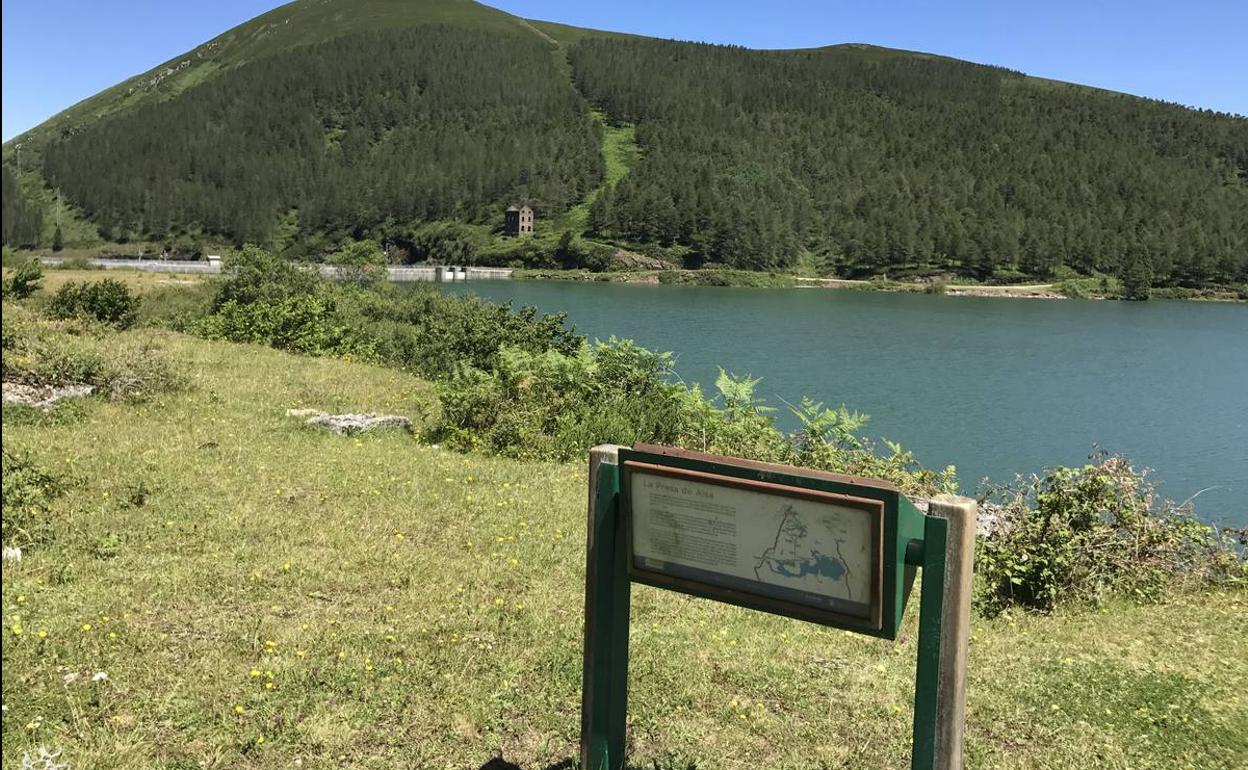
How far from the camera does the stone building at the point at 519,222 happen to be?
500 ft

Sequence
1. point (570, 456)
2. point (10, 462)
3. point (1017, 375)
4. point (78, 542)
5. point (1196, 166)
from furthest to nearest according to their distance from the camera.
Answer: point (1196, 166)
point (1017, 375)
point (570, 456)
point (10, 462)
point (78, 542)

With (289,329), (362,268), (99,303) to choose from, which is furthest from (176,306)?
(362,268)

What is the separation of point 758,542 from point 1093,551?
6364mm

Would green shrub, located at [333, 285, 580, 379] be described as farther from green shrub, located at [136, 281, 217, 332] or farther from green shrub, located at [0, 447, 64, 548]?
green shrub, located at [0, 447, 64, 548]

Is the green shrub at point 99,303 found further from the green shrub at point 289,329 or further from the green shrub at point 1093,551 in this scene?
the green shrub at point 1093,551

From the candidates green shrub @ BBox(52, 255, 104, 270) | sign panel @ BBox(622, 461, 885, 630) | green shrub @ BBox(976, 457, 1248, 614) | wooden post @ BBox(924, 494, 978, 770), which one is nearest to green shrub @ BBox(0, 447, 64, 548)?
sign panel @ BBox(622, 461, 885, 630)

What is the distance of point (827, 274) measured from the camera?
13662 cm

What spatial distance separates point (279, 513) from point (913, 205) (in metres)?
162

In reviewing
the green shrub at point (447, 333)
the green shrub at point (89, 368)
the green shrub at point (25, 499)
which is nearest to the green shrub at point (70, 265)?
the green shrub at point (447, 333)

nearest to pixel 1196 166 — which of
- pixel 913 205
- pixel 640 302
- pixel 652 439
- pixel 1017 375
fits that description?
pixel 913 205

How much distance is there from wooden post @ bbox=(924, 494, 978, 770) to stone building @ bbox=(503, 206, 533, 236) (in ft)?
497

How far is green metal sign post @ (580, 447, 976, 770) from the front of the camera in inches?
120

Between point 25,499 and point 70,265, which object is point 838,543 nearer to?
point 25,499

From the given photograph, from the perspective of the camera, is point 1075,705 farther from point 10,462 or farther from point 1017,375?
point 1017,375
